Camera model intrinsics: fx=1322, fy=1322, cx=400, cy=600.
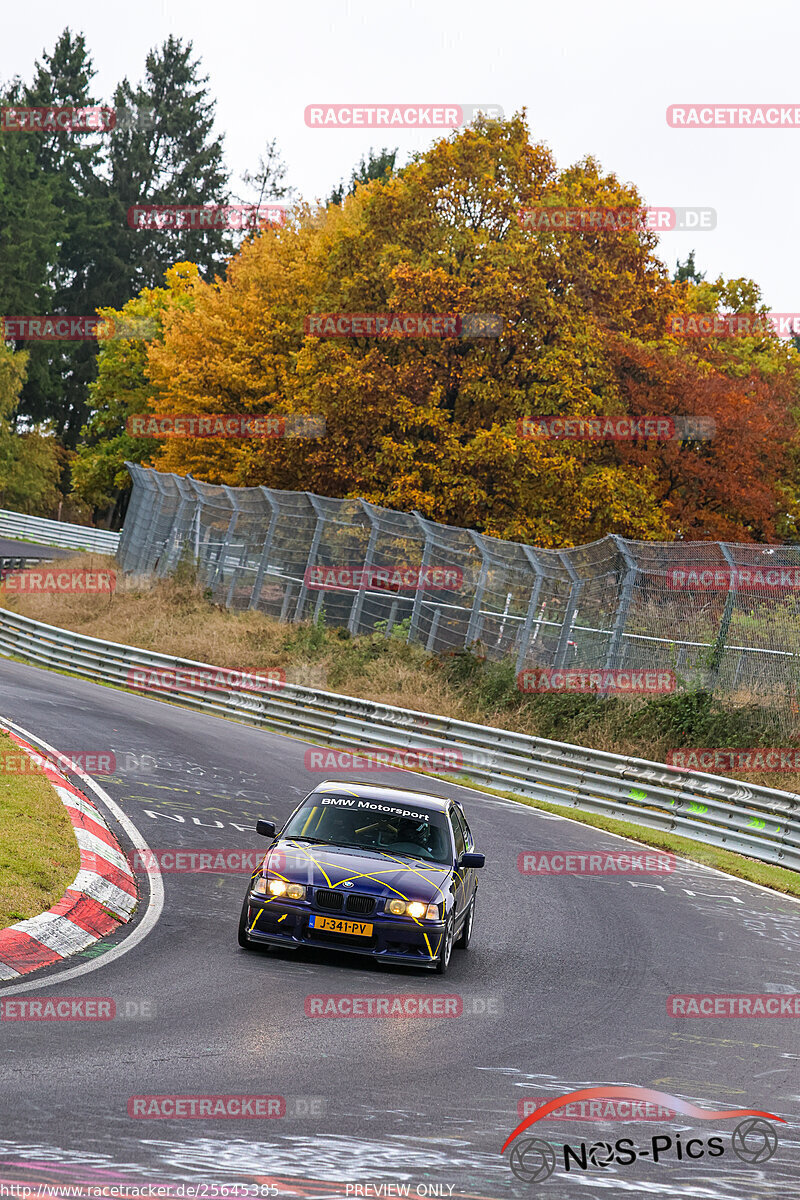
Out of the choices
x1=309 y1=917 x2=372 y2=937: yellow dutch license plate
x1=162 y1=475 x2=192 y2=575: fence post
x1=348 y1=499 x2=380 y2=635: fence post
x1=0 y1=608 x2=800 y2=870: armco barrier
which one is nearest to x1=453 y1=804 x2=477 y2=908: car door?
x1=309 y1=917 x2=372 y2=937: yellow dutch license plate

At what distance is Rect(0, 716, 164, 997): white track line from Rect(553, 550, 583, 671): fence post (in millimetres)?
9965

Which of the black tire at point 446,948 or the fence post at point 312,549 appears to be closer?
the black tire at point 446,948

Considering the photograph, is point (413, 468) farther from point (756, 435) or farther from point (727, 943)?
point (727, 943)

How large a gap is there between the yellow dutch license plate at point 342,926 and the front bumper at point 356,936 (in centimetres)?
3

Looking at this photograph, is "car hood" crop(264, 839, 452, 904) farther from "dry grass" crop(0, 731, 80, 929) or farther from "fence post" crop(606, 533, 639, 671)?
"fence post" crop(606, 533, 639, 671)

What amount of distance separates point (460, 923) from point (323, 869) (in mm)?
1346

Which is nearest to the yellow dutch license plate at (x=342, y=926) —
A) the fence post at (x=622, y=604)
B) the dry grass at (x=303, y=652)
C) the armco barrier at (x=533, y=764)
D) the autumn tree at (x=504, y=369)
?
the armco barrier at (x=533, y=764)

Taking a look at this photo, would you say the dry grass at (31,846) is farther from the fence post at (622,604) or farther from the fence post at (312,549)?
the fence post at (312,549)

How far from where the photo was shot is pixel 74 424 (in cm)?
8912

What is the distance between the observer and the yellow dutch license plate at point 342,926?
9.71m

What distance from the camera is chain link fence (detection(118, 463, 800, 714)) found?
20578mm

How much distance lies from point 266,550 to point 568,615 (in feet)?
35.2

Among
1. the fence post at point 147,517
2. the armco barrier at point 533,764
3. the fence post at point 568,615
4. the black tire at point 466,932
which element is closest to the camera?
the black tire at point 466,932

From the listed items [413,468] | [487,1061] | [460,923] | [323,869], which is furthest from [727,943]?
[413,468]
